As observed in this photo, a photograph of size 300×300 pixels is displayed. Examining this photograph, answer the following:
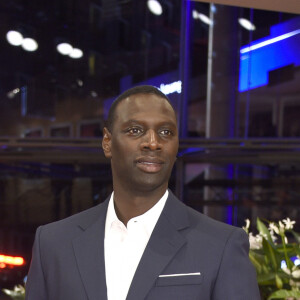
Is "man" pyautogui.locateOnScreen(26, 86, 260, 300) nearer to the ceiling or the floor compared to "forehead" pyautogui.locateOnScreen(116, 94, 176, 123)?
nearer to the floor

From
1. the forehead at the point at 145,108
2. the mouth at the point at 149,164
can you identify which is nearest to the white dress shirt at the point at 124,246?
the mouth at the point at 149,164

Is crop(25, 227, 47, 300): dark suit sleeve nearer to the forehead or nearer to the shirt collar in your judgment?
the shirt collar

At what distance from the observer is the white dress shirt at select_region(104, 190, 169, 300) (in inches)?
53.7

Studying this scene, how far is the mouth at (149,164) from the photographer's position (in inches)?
54.0

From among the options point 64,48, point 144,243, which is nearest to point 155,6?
point 64,48

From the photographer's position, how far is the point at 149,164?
138 centimetres

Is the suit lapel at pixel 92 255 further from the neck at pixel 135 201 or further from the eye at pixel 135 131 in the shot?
the eye at pixel 135 131

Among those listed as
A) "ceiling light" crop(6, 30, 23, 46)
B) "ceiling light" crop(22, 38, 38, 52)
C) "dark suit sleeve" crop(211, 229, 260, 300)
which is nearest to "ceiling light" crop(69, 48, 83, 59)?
"ceiling light" crop(22, 38, 38, 52)

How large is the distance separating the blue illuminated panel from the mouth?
4904 millimetres

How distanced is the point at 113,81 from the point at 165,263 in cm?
483

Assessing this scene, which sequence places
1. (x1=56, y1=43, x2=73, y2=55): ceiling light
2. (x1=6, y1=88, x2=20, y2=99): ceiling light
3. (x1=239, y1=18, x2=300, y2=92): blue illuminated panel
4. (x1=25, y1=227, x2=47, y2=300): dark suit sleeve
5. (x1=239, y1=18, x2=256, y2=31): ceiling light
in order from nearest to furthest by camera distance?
(x1=25, y1=227, x2=47, y2=300): dark suit sleeve
(x1=6, y1=88, x2=20, y2=99): ceiling light
(x1=56, y1=43, x2=73, y2=55): ceiling light
(x1=239, y1=18, x2=300, y2=92): blue illuminated panel
(x1=239, y1=18, x2=256, y2=31): ceiling light

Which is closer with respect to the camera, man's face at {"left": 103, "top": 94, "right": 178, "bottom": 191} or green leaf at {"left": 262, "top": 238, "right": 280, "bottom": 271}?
man's face at {"left": 103, "top": 94, "right": 178, "bottom": 191}

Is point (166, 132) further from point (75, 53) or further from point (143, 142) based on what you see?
point (75, 53)

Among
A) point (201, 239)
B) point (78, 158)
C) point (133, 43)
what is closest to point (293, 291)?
point (201, 239)
